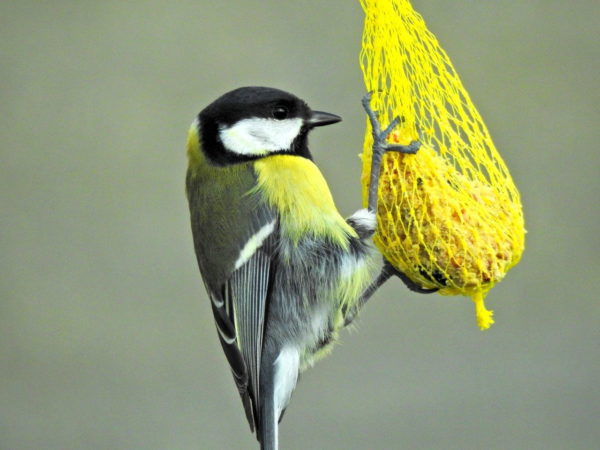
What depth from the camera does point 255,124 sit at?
202 centimetres

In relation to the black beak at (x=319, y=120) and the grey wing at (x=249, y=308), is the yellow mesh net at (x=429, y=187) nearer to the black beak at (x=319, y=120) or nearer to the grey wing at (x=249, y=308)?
the black beak at (x=319, y=120)

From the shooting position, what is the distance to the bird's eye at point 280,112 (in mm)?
2031

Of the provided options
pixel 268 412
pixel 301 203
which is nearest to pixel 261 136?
pixel 301 203

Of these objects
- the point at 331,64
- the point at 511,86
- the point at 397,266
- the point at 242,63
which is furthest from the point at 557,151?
the point at 397,266

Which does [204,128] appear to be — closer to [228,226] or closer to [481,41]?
[228,226]

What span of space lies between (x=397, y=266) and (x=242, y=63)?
1740 millimetres

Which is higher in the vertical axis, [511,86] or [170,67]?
[170,67]

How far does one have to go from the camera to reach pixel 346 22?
12.0 feet

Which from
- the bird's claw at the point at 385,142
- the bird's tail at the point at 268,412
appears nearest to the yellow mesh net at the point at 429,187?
the bird's claw at the point at 385,142

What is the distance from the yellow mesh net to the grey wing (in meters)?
0.24

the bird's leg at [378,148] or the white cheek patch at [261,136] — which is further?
the white cheek patch at [261,136]

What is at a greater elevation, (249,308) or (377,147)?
(377,147)

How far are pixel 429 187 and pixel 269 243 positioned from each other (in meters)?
0.36

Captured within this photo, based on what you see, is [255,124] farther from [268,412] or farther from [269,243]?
[268,412]
